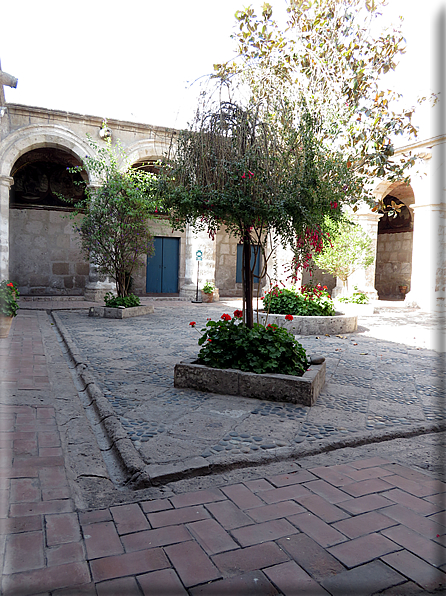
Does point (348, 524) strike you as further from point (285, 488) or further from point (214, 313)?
point (214, 313)

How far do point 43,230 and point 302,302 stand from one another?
11.3 metres

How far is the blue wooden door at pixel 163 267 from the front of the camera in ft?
58.3

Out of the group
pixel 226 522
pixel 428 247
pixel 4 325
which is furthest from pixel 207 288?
pixel 226 522

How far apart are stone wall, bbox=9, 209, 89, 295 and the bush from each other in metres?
9.65

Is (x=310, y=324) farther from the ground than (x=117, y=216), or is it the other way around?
(x=117, y=216)

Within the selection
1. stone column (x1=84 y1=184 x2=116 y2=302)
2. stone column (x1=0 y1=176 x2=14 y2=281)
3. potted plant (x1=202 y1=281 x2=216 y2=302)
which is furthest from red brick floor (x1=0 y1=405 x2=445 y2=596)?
potted plant (x1=202 y1=281 x2=216 y2=302)

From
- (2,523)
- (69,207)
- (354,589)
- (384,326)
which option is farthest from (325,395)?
Result: (69,207)

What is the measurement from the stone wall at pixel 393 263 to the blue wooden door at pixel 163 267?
981 centimetres

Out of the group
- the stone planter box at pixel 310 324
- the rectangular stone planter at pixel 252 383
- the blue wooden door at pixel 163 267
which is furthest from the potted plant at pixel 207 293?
the rectangular stone planter at pixel 252 383

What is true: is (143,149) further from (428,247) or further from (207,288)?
(428,247)

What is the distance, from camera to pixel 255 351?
442cm

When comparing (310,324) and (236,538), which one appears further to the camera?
(310,324)

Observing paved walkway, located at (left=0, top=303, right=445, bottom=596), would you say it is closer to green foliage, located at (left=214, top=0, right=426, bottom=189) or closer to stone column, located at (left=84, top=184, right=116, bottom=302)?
green foliage, located at (left=214, top=0, right=426, bottom=189)

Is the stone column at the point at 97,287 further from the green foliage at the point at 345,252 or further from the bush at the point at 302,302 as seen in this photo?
the bush at the point at 302,302
